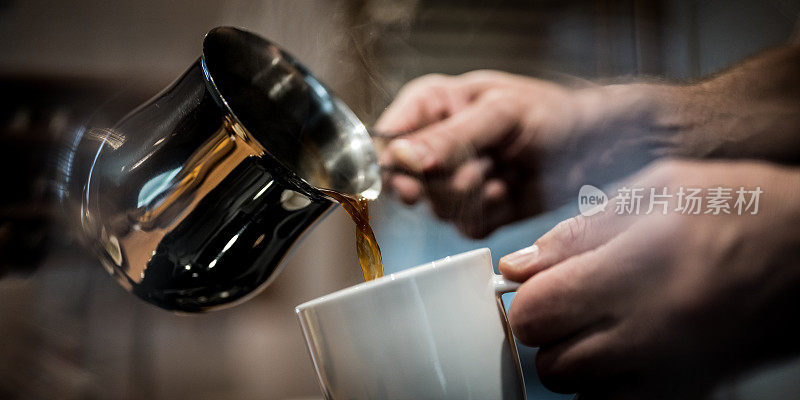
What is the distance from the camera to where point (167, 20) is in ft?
2.43

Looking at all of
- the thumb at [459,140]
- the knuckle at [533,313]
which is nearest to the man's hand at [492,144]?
the thumb at [459,140]

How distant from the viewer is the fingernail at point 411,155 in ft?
1.58

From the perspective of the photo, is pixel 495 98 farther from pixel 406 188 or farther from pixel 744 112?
pixel 744 112

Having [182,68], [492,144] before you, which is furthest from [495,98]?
[182,68]

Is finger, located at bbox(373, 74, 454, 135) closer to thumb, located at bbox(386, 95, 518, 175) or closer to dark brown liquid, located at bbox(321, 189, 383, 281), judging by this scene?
thumb, located at bbox(386, 95, 518, 175)

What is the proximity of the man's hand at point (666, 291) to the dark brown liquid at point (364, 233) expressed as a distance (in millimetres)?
112

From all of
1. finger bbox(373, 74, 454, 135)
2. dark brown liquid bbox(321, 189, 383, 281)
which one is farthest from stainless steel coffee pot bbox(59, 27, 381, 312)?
finger bbox(373, 74, 454, 135)

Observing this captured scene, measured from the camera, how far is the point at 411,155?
1.59 ft

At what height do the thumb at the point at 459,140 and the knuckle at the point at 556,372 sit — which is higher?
the thumb at the point at 459,140

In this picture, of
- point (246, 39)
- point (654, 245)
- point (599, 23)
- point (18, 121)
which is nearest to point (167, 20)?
point (18, 121)

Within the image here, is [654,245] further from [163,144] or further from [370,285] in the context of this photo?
[163,144]

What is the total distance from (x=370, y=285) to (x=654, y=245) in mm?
126

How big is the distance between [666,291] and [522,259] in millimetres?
64

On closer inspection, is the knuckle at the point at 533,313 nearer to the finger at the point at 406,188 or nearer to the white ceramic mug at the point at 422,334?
the white ceramic mug at the point at 422,334
